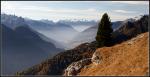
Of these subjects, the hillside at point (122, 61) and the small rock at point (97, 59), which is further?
the small rock at point (97, 59)

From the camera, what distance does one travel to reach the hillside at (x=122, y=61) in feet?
143

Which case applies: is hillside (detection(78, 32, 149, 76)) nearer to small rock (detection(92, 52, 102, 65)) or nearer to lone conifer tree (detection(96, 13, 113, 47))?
small rock (detection(92, 52, 102, 65))

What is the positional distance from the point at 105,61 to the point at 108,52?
10.3 feet

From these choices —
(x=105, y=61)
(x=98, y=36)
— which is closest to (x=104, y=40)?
(x=98, y=36)

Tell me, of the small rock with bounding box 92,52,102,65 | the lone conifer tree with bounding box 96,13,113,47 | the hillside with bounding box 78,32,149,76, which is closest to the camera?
the hillside with bounding box 78,32,149,76

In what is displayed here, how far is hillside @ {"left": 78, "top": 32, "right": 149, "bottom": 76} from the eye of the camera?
143ft

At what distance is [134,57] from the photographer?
4794 cm

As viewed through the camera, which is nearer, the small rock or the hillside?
the hillside

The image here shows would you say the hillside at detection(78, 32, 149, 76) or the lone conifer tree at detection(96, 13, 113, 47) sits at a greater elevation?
the lone conifer tree at detection(96, 13, 113, 47)

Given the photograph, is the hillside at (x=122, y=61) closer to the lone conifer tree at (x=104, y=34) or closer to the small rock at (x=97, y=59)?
the small rock at (x=97, y=59)

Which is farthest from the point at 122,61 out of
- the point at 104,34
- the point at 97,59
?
the point at 104,34

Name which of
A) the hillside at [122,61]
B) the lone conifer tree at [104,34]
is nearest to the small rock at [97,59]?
the hillside at [122,61]

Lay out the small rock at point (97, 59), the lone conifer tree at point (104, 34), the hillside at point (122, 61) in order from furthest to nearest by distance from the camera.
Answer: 1. the lone conifer tree at point (104, 34)
2. the small rock at point (97, 59)
3. the hillside at point (122, 61)

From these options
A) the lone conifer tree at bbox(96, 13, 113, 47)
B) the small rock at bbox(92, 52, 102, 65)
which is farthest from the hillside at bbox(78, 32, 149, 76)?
the lone conifer tree at bbox(96, 13, 113, 47)
